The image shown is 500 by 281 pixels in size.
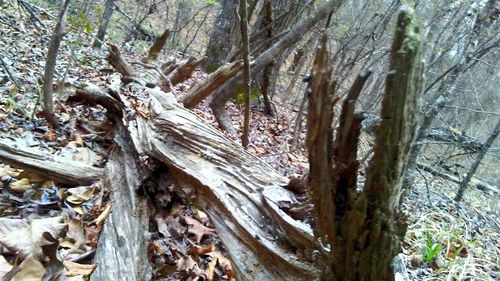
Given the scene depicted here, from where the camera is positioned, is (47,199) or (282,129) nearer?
(47,199)

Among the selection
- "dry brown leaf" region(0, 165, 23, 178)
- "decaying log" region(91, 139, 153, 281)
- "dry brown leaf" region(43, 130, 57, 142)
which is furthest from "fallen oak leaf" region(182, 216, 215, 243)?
"dry brown leaf" region(43, 130, 57, 142)

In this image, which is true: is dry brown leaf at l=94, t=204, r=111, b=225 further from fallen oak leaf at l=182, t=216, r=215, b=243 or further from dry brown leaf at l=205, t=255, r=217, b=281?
dry brown leaf at l=205, t=255, r=217, b=281

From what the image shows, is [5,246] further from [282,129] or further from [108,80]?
[282,129]

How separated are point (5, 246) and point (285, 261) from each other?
3.74 feet

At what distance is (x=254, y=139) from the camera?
5.16 m

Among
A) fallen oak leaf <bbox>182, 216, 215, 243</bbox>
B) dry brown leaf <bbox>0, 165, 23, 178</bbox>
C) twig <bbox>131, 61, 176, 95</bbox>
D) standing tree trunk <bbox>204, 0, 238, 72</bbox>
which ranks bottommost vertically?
dry brown leaf <bbox>0, 165, 23, 178</bbox>

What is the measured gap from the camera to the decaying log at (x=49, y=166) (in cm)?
243

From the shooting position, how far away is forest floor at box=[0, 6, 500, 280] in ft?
6.59

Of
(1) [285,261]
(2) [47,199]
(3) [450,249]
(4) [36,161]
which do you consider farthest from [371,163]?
(3) [450,249]

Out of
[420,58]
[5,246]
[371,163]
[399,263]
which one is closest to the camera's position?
[420,58]

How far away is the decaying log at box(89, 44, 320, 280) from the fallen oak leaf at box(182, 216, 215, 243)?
1.19ft

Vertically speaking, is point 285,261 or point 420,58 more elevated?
point 420,58

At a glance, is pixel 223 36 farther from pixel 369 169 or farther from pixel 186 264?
pixel 369 169

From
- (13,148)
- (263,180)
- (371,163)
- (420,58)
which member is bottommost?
(13,148)
